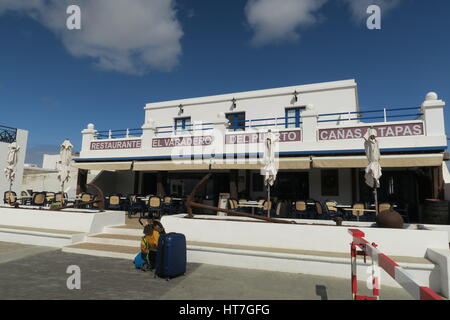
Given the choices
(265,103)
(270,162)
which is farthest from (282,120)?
(270,162)

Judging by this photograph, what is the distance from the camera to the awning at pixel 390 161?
945 cm

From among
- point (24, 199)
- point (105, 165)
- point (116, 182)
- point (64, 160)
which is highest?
point (105, 165)

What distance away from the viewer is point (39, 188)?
2486 centimetres

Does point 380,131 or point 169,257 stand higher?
point 380,131

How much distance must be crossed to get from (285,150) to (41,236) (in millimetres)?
9417

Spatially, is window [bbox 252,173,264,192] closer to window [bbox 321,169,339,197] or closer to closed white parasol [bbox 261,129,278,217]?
window [bbox 321,169,339,197]

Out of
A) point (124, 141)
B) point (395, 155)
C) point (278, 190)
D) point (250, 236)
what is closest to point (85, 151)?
point (124, 141)

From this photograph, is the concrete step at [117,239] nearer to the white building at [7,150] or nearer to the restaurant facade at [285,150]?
the restaurant facade at [285,150]

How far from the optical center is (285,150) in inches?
472

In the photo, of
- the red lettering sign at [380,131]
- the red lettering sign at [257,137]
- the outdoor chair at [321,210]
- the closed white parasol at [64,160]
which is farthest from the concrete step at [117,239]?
the red lettering sign at [380,131]

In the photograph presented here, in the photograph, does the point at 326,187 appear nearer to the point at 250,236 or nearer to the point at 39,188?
the point at 250,236

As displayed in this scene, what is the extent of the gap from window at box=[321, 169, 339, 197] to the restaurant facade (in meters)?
0.04

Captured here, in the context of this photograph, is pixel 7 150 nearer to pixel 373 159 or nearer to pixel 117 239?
pixel 117 239
